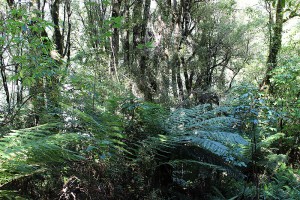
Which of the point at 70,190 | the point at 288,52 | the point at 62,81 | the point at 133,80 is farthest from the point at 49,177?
the point at 288,52

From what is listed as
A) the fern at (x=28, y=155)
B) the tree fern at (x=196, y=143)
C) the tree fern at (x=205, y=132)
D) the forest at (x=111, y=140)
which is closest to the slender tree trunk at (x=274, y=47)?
the forest at (x=111, y=140)

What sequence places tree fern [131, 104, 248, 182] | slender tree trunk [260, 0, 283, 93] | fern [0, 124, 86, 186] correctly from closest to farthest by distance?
1. fern [0, 124, 86, 186]
2. tree fern [131, 104, 248, 182]
3. slender tree trunk [260, 0, 283, 93]

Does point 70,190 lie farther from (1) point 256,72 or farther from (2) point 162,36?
(1) point 256,72

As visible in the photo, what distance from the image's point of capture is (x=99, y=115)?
3.08 meters

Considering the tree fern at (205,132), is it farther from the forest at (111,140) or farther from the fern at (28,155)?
the fern at (28,155)

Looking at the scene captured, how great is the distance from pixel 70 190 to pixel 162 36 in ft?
29.6

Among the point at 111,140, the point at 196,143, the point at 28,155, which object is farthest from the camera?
the point at 196,143

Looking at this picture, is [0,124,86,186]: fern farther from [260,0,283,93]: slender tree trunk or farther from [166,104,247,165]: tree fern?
[260,0,283,93]: slender tree trunk

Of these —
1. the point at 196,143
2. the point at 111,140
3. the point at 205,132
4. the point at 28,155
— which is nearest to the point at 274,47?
the point at 205,132

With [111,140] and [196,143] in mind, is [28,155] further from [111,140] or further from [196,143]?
[196,143]

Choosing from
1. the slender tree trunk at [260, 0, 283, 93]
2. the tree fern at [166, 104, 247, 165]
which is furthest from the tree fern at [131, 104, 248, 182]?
the slender tree trunk at [260, 0, 283, 93]

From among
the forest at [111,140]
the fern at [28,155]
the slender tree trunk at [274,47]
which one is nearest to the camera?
the fern at [28,155]

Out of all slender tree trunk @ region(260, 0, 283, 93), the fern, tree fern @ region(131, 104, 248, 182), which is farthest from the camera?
slender tree trunk @ region(260, 0, 283, 93)

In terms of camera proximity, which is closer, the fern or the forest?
the fern
